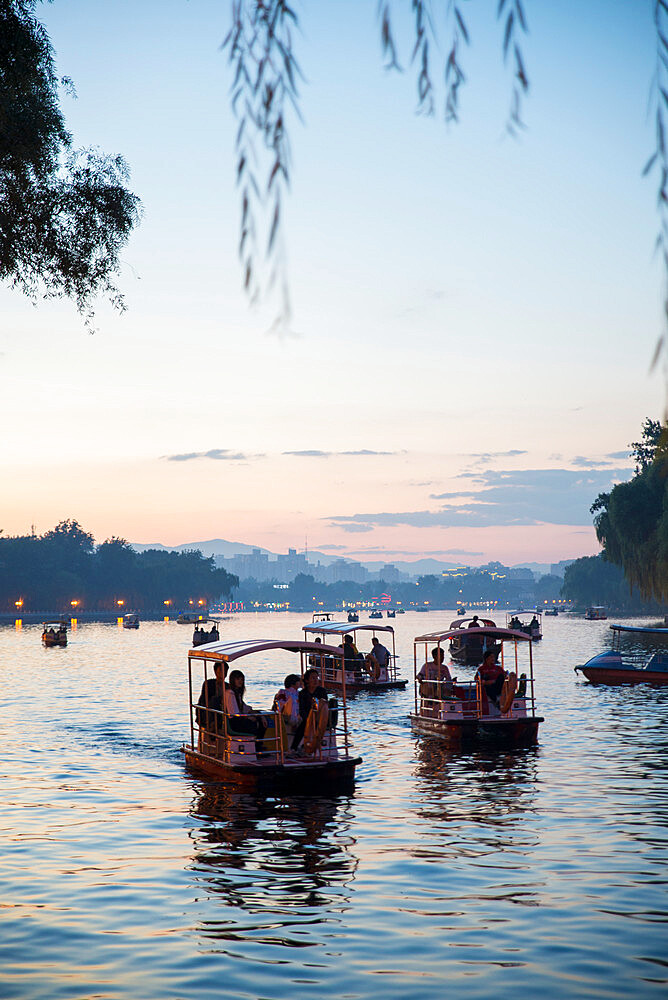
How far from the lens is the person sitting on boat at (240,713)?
22078mm

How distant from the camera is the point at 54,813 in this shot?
68.4 ft

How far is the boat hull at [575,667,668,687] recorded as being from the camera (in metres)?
50.2

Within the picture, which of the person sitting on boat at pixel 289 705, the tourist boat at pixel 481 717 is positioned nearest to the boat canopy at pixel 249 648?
the person sitting on boat at pixel 289 705

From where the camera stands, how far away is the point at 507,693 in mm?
28969

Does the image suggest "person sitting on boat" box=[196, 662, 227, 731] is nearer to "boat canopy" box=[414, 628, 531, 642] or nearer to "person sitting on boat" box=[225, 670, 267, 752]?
"person sitting on boat" box=[225, 670, 267, 752]

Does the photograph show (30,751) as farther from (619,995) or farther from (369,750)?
(619,995)

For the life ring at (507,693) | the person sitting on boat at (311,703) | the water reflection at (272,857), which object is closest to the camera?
the water reflection at (272,857)

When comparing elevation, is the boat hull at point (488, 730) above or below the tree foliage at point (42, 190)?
below

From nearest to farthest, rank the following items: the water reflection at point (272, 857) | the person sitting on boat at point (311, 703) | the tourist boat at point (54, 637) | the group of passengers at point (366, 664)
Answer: the water reflection at point (272, 857), the person sitting on boat at point (311, 703), the group of passengers at point (366, 664), the tourist boat at point (54, 637)

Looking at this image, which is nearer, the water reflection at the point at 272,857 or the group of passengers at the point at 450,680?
the water reflection at the point at 272,857

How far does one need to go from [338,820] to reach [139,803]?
4.86m

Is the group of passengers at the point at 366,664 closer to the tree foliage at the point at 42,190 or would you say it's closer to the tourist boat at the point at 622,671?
the tourist boat at the point at 622,671

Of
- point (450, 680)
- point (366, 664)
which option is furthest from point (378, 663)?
point (450, 680)

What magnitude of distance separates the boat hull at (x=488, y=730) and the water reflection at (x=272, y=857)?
312 inches
